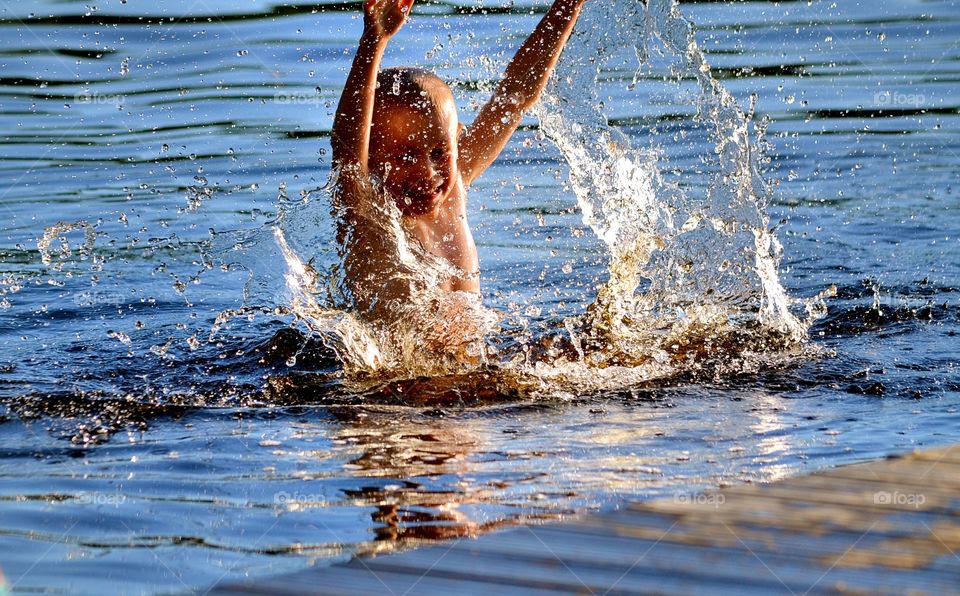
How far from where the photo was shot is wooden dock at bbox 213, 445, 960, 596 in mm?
2117

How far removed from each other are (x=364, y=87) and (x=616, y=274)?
1.38 metres

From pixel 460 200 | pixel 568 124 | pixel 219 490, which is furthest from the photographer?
pixel 568 124

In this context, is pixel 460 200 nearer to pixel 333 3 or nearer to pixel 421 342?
pixel 421 342

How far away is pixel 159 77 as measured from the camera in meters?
8.70

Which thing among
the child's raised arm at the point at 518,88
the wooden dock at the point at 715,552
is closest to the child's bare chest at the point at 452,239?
the child's raised arm at the point at 518,88

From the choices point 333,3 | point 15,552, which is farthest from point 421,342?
point 333,3

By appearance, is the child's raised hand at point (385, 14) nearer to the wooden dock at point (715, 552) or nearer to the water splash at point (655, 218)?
the water splash at point (655, 218)

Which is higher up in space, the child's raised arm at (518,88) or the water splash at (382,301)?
the child's raised arm at (518,88)

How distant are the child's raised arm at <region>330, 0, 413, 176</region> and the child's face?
0.39 ft

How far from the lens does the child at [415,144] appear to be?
3.86 meters

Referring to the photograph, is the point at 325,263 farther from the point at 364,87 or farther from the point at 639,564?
the point at 639,564

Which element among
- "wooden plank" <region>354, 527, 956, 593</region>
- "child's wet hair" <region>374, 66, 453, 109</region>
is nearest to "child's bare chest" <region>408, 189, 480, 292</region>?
"child's wet hair" <region>374, 66, 453, 109</region>

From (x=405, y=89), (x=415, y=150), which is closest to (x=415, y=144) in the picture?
(x=415, y=150)

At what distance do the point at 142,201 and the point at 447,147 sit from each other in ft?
8.70
